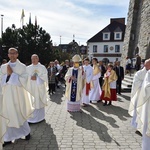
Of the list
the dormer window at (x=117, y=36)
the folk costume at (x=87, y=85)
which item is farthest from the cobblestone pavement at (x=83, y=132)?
the dormer window at (x=117, y=36)

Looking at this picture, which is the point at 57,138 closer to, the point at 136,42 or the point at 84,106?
the point at 84,106

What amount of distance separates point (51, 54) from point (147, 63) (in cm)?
3049

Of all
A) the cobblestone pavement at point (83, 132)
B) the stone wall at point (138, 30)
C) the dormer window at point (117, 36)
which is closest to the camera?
the cobblestone pavement at point (83, 132)

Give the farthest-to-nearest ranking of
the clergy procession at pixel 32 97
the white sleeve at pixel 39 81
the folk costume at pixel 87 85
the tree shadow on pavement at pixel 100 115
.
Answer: the folk costume at pixel 87 85 < the tree shadow on pavement at pixel 100 115 < the white sleeve at pixel 39 81 < the clergy procession at pixel 32 97

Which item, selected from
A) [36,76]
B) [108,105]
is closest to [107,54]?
[108,105]

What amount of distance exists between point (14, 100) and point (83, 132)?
2132 millimetres

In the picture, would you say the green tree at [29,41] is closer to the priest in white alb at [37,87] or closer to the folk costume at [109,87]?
the folk costume at [109,87]

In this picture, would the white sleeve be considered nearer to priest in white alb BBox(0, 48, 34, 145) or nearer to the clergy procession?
the clergy procession

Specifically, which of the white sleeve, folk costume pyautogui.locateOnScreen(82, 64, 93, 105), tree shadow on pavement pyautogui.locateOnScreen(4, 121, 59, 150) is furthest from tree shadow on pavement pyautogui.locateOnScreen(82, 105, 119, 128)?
the white sleeve

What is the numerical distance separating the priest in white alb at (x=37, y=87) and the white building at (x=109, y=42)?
41.8 meters

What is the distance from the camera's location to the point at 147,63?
15.9ft

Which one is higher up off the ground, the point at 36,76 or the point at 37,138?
the point at 36,76

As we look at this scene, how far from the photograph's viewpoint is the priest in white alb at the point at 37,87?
6.77 meters

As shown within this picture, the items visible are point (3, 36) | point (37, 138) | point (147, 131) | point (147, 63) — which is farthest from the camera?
point (3, 36)
